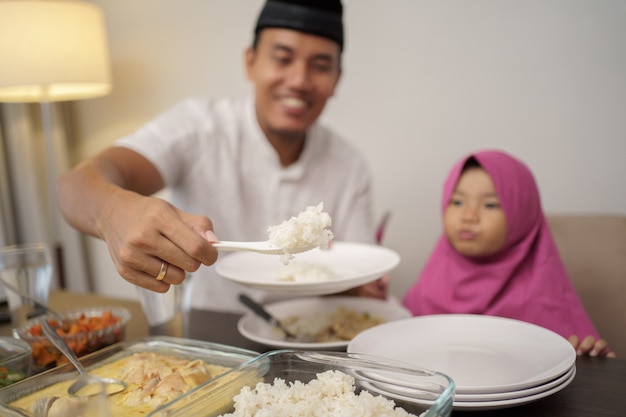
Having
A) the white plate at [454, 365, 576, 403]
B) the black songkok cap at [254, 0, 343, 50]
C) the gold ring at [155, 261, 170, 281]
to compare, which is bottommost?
the white plate at [454, 365, 576, 403]

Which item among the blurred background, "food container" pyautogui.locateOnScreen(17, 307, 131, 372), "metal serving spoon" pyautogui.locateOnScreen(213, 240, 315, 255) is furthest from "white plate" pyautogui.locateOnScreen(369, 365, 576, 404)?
the blurred background

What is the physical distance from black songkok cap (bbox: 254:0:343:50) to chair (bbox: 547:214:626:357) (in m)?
0.98

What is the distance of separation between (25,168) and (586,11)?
3.18 m

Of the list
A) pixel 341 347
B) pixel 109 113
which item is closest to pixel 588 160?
pixel 341 347

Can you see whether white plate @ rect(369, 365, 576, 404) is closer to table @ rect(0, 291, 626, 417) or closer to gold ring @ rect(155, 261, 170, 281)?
table @ rect(0, 291, 626, 417)

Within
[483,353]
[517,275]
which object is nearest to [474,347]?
[483,353]

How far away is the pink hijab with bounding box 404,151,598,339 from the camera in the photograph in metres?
1.36

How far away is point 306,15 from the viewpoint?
1621 mm

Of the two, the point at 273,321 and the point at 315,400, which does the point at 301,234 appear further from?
Answer: the point at 273,321

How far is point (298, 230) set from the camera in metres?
0.80

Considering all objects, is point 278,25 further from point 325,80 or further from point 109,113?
point 109,113

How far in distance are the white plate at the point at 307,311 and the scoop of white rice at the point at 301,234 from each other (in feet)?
1.15

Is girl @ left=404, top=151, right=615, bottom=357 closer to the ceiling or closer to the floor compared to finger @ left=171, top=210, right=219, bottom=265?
closer to the floor

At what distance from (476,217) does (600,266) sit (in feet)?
1.51
